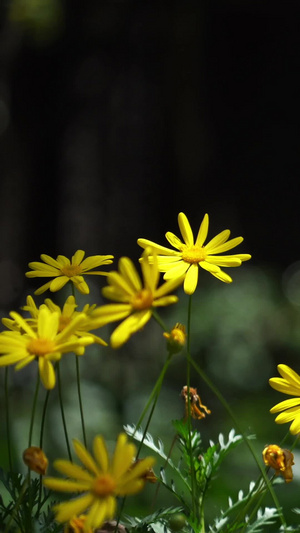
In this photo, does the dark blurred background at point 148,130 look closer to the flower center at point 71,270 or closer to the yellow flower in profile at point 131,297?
the flower center at point 71,270

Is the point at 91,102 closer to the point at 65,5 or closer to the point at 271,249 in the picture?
the point at 65,5

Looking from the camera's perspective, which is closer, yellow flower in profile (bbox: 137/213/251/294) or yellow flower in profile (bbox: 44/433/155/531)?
yellow flower in profile (bbox: 44/433/155/531)

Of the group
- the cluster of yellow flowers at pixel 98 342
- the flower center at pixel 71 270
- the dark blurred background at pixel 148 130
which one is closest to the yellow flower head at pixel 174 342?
the cluster of yellow flowers at pixel 98 342

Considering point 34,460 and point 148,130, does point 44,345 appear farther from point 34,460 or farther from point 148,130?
point 148,130

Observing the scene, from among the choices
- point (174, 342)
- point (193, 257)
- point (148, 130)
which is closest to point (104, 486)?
point (174, 342)

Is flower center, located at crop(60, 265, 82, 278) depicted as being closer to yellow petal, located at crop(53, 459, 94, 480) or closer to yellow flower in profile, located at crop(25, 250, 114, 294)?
yellow flower in profile, located at crop(25, 250, 114, 294)

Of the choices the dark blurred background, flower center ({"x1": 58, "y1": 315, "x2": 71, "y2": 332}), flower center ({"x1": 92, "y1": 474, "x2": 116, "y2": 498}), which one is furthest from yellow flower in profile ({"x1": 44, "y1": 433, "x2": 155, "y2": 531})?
the dark blurred background
